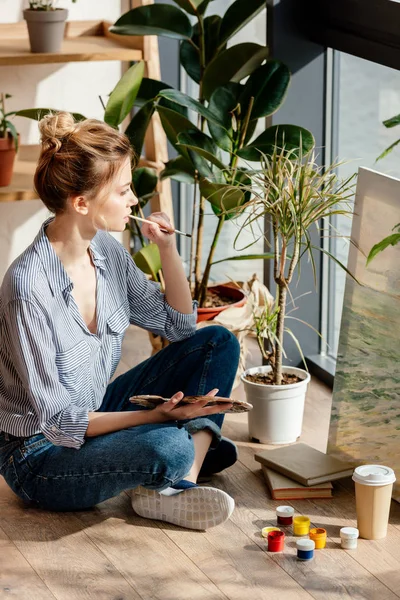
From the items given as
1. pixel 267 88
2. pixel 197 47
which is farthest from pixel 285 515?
pixel 197 47

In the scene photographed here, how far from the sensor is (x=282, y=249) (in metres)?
2.66

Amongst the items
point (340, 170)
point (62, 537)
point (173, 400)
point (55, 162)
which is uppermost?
point (55, 162)

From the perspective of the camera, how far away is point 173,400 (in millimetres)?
2328

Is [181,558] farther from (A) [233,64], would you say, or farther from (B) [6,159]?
(B) [6,159]

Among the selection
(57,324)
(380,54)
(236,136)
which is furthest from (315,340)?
(57,324)

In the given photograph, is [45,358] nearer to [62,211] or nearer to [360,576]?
[62,211]

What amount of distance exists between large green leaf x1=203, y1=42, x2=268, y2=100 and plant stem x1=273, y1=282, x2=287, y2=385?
0.65 metres

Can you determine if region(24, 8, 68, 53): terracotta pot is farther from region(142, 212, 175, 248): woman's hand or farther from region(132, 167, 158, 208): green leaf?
region(142, 212, 175, 248): woman's hand

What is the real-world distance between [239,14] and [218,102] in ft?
0.99

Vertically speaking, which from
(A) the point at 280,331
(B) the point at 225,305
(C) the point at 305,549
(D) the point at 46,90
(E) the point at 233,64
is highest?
(E) the point at 233,64

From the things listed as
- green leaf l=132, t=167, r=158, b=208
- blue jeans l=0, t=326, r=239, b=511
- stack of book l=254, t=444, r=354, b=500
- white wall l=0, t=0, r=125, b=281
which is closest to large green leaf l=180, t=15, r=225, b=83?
green leaf l=132, t=167, r=158, b=208

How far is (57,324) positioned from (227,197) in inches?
27.3

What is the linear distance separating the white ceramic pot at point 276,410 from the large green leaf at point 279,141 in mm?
614

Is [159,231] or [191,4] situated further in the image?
[191,4]
